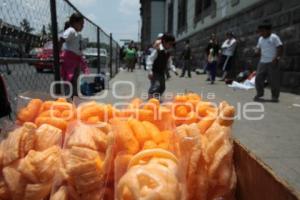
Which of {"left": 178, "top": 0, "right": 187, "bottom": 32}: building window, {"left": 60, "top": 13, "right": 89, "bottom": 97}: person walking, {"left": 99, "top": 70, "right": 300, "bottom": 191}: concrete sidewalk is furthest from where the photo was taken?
{"left": 178, "top": 0, "right": 187, "bottom": 32}: building window

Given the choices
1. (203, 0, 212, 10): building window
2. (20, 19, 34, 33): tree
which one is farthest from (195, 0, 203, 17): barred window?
(20, 19, 34, 33): tree

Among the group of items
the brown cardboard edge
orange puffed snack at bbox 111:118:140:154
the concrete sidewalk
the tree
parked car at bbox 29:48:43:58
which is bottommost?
the concrete sidewalk

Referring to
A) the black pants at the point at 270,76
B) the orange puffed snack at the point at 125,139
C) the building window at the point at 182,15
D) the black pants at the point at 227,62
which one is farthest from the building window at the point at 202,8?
the orange puffed snack at the point at 125,139

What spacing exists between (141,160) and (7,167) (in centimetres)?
53

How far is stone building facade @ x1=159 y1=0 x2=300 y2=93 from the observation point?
11352 mm

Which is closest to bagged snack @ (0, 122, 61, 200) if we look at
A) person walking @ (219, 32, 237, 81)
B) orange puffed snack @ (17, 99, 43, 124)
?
orange puffed snack @ (17, 99, 43, 124)

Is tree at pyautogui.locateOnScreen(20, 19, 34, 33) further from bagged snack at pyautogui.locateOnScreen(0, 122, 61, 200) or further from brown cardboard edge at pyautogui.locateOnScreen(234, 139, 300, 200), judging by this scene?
brown cardboard edge at pyautogui.locateOnScreen(234, 139, 300, 200)

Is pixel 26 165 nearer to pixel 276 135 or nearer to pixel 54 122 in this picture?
pixel 54 122

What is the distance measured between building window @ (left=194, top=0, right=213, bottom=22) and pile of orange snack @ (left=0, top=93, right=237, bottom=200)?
22.1m

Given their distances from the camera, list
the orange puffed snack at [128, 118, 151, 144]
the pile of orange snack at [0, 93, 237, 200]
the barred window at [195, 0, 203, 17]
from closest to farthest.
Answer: the pile of orange snack at [0, 93, 237, 200], the orange puffed snack at [128, 118, 151, 144], the barred window at [195, 0, 203, 17]

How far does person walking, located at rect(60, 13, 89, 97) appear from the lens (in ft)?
21.4

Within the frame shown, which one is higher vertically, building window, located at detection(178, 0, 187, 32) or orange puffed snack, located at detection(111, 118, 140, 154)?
building window, located at detection(178, 0, 187, 32)

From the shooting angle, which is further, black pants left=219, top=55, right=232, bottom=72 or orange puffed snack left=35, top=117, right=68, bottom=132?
black pants left=219, top=55, right=232, bottom=72

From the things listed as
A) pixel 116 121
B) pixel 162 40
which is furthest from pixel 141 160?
pixel 162 40
